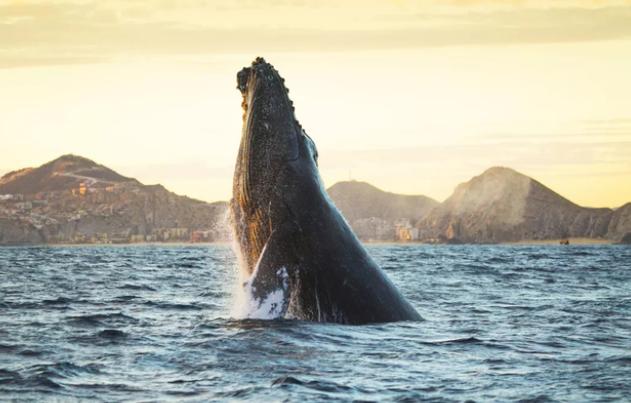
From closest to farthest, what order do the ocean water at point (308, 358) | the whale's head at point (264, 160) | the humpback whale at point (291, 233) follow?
the ocean water at point (308, 358), the humpback whale at point (291, 233), the whale's head at point (264, 160)

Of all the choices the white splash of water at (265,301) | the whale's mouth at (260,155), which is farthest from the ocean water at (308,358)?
the whale's mouth at (260,155)

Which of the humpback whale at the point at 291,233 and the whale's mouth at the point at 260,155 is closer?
the humpback whale at the point at 291,233

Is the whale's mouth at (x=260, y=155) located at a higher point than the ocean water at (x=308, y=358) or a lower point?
higher

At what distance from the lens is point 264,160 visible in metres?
9.71

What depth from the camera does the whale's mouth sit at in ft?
31.9

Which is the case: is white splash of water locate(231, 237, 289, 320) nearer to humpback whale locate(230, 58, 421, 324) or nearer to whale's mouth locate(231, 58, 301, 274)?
humpback whale locate(230, 58, 421, 324)

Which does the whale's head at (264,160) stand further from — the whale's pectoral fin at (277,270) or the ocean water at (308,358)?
the ocean water at (308,358)

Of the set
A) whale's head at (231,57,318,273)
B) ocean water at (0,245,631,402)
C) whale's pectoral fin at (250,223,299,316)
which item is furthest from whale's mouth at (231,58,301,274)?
ocean water at (0,245,631,402)

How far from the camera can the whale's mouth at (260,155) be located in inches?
382

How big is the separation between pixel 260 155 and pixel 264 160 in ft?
0.24

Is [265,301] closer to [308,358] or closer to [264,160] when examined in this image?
[308,358]

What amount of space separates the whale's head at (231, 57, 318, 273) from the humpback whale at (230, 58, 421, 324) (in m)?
0.01

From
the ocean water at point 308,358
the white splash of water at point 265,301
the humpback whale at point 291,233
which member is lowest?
the ocean water at point 308,358

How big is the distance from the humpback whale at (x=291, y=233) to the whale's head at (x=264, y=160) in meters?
0.01
